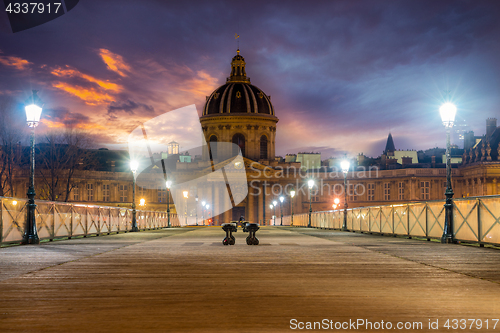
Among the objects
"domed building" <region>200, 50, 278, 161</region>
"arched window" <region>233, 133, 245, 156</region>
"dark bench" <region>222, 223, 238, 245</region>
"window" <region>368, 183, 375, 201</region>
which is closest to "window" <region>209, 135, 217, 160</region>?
"domed building" <region>200, 50, 278, 161</region>

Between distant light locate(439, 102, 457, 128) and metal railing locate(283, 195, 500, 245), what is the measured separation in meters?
3.01

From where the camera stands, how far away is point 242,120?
90.9 metres

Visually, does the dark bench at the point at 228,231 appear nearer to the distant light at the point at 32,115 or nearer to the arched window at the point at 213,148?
the distant light at the point at 32,115

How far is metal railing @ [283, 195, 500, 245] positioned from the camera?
40.8 ft

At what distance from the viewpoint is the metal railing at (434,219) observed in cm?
1245

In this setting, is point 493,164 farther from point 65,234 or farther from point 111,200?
point 65,234

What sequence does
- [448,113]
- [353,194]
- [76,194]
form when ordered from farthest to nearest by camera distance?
1. [353,194]
2. [76,194]
3. [448,113]

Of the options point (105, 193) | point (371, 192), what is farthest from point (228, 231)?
point (105, 193)

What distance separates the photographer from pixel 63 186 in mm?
70438

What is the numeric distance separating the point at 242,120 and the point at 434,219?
250 ft

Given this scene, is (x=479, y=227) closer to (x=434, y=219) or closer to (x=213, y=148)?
(x=434, y=219)

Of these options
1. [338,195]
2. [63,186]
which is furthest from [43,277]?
[338,195]

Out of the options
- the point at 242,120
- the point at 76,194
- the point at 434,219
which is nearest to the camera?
the point at 434,219

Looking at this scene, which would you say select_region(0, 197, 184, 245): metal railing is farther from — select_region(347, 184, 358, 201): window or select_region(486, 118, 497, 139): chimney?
select_region(486, 118, 497, 139): chimney
